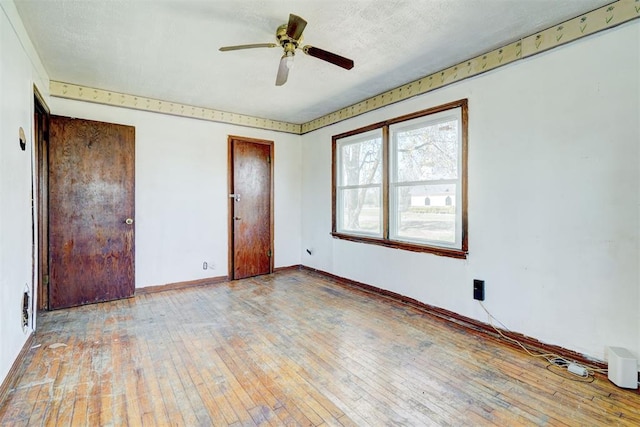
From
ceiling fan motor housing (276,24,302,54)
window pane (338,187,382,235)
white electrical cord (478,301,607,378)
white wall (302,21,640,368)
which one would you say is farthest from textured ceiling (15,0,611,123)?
white electrical cord (478,301,607,378)

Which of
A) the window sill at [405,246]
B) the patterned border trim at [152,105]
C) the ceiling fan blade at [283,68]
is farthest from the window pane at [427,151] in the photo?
the patterned border trim at [152,105]

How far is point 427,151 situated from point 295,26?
2.08 meters

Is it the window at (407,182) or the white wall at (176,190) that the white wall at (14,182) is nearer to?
the white wall at (176,190)

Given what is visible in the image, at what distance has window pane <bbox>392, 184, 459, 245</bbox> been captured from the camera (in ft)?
10.9

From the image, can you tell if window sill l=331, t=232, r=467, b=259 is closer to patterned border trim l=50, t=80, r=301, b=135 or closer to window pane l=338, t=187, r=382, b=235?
window pane l=338, t=187, r=382, b=235

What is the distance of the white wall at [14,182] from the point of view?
1991 mm

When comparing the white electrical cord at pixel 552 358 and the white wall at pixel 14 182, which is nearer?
the white wall at pixel 14 182

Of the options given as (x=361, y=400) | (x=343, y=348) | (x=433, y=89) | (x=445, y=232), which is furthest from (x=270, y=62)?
(x=361, y=400)

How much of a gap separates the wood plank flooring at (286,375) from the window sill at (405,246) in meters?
0.71

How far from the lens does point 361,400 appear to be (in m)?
1.92

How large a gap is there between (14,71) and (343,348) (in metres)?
3.29

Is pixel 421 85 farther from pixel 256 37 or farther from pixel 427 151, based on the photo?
pixel 256 37

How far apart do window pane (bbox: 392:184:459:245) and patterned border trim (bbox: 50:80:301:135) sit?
2.66m

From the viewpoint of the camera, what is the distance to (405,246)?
147 inches
